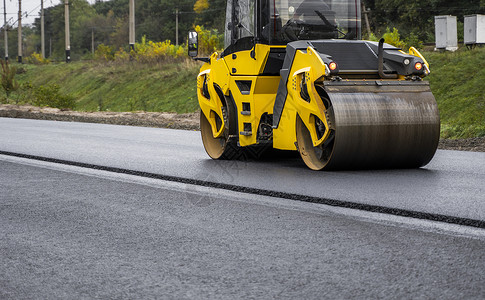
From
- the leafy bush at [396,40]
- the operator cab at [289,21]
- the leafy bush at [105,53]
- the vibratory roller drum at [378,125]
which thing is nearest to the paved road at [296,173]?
the vibratory roller drum at [378,125]

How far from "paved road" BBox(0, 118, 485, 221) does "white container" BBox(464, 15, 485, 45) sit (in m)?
12.3

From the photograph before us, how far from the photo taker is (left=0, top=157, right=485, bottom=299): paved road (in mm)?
4039

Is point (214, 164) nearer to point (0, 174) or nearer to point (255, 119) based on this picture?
point (255, 119)

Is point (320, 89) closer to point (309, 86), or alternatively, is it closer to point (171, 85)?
point (309, 86)

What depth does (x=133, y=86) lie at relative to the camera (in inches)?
1430

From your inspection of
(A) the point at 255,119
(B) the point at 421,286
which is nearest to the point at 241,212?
(B) the point at 421,286

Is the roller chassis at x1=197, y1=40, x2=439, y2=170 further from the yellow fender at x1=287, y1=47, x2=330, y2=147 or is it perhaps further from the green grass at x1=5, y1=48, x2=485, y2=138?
the green grass at x1=5, y1=48, x2=485, y2=138

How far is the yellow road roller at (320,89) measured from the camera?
27.8 feet

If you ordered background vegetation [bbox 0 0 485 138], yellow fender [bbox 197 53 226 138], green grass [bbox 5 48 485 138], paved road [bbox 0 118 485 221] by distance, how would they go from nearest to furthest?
paved road [bbox 0 118 485 221]
yellow fender [bbox 197 53 226 138]
green grass [bbox 5 48 485 138]
background vegetation [bbox 0 0 485 138]

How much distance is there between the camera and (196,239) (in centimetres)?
529

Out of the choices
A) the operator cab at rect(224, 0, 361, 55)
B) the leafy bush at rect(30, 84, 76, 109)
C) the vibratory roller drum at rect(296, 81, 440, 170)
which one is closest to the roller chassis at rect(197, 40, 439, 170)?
the vibratory roller drum at rect(296, 81, 440, 170)

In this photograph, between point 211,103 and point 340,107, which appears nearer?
point 340,107

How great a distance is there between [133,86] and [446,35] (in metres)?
17.0

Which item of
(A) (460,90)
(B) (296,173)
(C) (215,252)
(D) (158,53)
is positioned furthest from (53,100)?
(C) (215,252)
